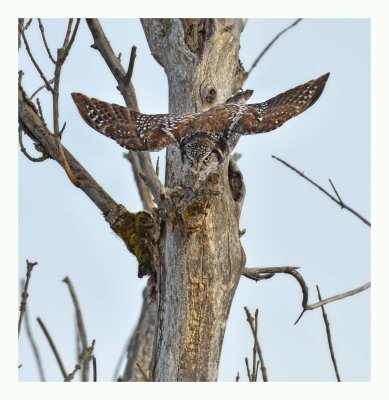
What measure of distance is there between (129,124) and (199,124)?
0.47 meters

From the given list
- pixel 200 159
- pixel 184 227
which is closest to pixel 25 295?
pixel 184 227

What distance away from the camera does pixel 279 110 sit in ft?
15.6

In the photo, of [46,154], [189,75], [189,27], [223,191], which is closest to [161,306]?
[223,191]

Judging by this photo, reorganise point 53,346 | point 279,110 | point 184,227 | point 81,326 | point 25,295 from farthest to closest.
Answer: point 279,110, point 184,227, point 81,326, point 53,346, point 25,295

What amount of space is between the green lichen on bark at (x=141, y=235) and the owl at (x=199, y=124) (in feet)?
1.44

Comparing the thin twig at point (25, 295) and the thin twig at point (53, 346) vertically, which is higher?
the thin twig at point (25, 295)

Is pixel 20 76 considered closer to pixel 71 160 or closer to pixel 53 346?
pixel 71 160

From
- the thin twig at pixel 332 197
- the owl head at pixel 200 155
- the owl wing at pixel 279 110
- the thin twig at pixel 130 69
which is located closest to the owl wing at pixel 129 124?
the owl head at pixel 200 155

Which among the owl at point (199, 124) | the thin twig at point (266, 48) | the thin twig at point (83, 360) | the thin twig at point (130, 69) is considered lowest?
the thin twig at point (83, 360)

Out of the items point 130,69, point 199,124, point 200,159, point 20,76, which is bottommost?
point 200,159

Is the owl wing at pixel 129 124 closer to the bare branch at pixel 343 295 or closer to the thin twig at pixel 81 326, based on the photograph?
the thin twig at pixel 81 326

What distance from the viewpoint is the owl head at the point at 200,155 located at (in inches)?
183

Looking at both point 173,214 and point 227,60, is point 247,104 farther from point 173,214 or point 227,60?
point 173,214

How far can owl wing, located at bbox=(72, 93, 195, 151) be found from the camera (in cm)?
471
